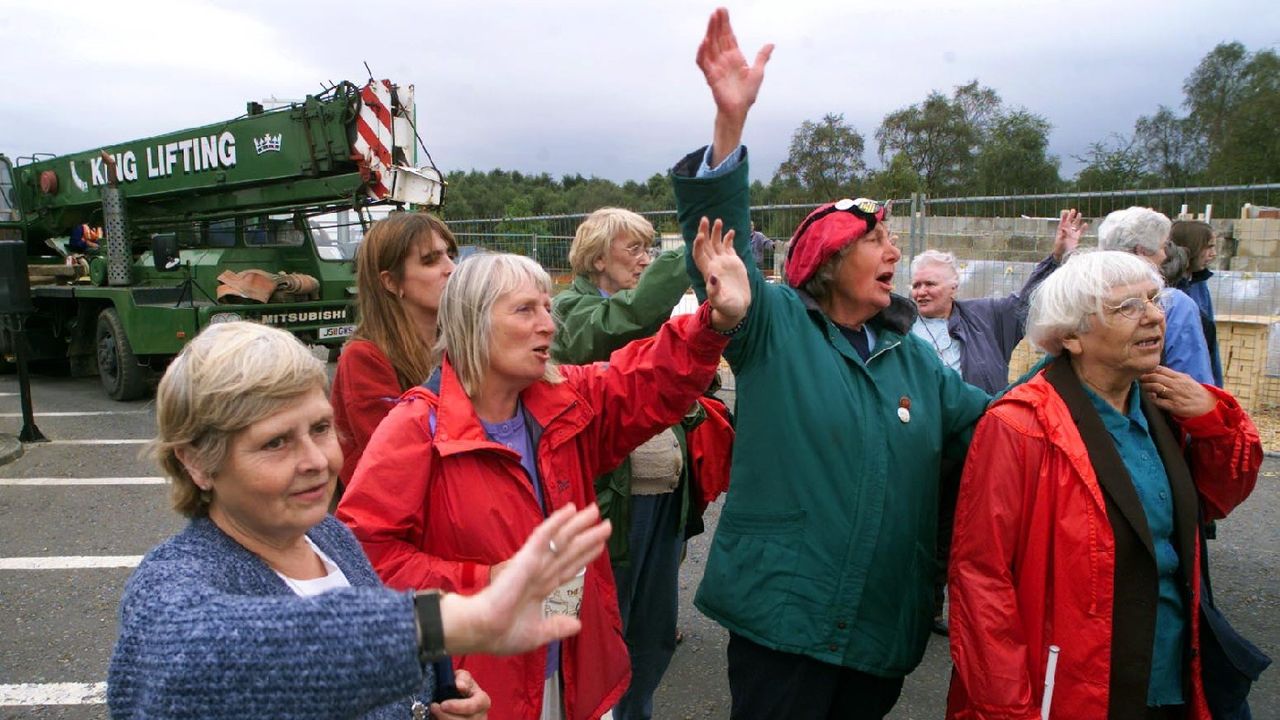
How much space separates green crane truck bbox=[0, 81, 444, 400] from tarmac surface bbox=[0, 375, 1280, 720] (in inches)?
83.1

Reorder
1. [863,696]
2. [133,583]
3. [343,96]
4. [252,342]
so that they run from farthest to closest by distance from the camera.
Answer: [343,96], [863,696], [252,342], [133,583]

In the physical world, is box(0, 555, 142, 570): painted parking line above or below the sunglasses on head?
below

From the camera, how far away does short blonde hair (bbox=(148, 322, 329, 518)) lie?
1.36m

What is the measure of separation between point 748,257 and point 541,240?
8863 millimetres

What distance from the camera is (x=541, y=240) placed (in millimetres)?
10672

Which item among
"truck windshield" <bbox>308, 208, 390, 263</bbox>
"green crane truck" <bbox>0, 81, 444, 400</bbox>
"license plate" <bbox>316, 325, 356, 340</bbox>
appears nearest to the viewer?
"green crane truck" <bbox>0, 81, 444, 400</bbox>

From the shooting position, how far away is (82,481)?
22.3ft

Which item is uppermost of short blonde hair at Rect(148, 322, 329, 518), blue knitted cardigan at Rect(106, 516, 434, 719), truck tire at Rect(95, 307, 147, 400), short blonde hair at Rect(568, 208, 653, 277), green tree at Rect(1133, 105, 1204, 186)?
green tree at Rect(1133, 105, 1204, 186)

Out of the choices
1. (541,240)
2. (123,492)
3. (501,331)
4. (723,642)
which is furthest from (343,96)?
(501,331)

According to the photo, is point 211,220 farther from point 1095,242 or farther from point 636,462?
point 1095,242

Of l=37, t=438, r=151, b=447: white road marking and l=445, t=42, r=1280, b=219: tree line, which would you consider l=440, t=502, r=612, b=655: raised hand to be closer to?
l=37, t=438, r=151, b=447: white road marking

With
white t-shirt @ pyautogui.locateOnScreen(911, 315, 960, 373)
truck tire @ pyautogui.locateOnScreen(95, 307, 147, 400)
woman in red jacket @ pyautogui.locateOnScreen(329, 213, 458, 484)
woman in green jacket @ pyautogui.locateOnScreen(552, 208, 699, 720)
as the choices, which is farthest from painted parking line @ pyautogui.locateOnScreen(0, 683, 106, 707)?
truck tire @ pyautogui.locateOnScreen(95, 307, 147, 400)

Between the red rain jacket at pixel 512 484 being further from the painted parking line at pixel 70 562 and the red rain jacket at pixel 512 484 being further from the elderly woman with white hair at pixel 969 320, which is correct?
the painted parking line at pixel 70 562

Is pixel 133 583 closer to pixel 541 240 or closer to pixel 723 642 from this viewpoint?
pixel 723 642
